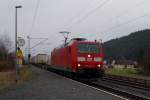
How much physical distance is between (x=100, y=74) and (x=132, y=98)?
13966mm

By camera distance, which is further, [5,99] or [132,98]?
[132,98]

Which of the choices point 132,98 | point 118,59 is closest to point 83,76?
point 132,98

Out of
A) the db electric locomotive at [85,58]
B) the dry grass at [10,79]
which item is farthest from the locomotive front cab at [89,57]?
the dry grass at [10,79]

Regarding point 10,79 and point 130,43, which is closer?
point 10,79

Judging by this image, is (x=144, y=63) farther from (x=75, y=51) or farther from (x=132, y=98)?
(x=132, y=98)

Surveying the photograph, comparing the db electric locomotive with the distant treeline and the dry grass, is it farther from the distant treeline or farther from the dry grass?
the distant treeline

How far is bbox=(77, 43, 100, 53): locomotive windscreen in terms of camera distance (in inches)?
1275

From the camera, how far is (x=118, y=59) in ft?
363

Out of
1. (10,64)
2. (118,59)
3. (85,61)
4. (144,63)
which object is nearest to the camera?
(85,61)

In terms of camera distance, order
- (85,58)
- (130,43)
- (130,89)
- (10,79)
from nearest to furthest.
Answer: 1. (130,89)
2. (85,58)
3. (10,79)
4. (130,43)

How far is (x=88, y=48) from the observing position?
32.6 meters

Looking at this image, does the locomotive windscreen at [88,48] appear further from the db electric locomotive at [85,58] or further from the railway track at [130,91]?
the railway track at [130,91]

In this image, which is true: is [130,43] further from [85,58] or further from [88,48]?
[85,58]

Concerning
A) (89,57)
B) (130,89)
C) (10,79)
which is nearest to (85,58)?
(89,57)
